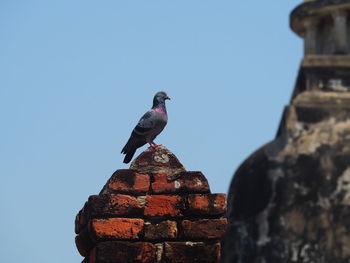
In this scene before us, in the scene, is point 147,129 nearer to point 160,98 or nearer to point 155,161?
point 160,98

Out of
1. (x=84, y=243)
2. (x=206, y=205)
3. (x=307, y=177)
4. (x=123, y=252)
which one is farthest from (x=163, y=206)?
(x=307, y=177)

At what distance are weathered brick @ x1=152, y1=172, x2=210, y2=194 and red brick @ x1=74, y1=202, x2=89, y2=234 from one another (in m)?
0.42

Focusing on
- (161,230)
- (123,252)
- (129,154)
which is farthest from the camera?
(129,154)

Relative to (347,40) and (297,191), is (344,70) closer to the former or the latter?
(347,40)

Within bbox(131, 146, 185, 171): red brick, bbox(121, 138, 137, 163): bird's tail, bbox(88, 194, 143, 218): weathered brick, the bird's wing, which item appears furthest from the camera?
bbox(121, 138, 137, 163): bird's tail

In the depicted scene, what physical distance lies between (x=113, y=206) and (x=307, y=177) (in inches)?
102

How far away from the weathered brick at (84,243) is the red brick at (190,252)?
0.44 meters

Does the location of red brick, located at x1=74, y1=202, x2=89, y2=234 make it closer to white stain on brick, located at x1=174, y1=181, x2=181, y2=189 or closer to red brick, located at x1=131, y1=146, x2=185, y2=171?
red brick, located at x1=131, y1=146, x2=185, y2=171

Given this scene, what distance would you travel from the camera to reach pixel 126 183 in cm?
645

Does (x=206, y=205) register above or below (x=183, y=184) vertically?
below

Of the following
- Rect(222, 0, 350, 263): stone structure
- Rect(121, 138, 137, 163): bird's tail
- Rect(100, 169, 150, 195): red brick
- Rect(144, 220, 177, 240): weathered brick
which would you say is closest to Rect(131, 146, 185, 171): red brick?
Rect(100, 169, 150, 195): red brick

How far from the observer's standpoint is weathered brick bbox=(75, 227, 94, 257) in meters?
6.45

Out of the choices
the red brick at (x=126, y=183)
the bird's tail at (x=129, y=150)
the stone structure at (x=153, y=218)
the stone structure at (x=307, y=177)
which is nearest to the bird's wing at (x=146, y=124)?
the bird's tail at (x=129, y=150)

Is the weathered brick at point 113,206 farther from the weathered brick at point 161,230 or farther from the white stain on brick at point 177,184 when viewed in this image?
the white stain on brick at point 177,184
